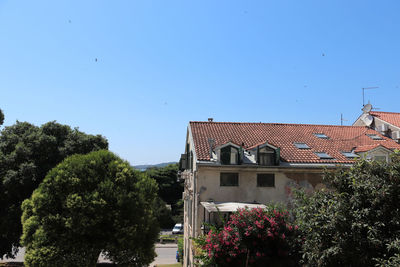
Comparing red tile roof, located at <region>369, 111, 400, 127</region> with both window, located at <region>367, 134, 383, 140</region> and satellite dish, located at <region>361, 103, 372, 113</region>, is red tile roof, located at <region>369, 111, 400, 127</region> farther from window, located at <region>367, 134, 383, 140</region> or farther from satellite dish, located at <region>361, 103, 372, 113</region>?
window, located at <region>367, 134, 383, 140</region>

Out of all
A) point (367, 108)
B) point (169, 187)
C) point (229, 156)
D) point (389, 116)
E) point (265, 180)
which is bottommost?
point (169, 187)

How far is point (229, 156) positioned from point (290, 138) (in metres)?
6.34

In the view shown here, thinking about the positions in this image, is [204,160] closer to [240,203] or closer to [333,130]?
[240,203]

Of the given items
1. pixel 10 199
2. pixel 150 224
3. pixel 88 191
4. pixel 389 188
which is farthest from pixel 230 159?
pixel 10 199

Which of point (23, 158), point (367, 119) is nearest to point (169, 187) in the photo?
point (23, 158)

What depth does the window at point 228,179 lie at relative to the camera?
1777 centimetres

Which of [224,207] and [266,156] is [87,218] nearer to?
[224,207]

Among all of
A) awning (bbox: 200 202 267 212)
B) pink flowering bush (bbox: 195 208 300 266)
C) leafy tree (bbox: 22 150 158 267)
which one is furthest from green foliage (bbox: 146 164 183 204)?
pink flowering bush (bbox: 195 208 300 266)

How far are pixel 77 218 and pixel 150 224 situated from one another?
354 cm

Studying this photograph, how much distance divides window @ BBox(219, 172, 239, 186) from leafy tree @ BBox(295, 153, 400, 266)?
8031 millimetres

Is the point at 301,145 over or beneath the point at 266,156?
over

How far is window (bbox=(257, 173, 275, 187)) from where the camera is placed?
18.1 meters

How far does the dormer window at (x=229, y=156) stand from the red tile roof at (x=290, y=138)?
99cm

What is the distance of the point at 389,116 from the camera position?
1019 inches
